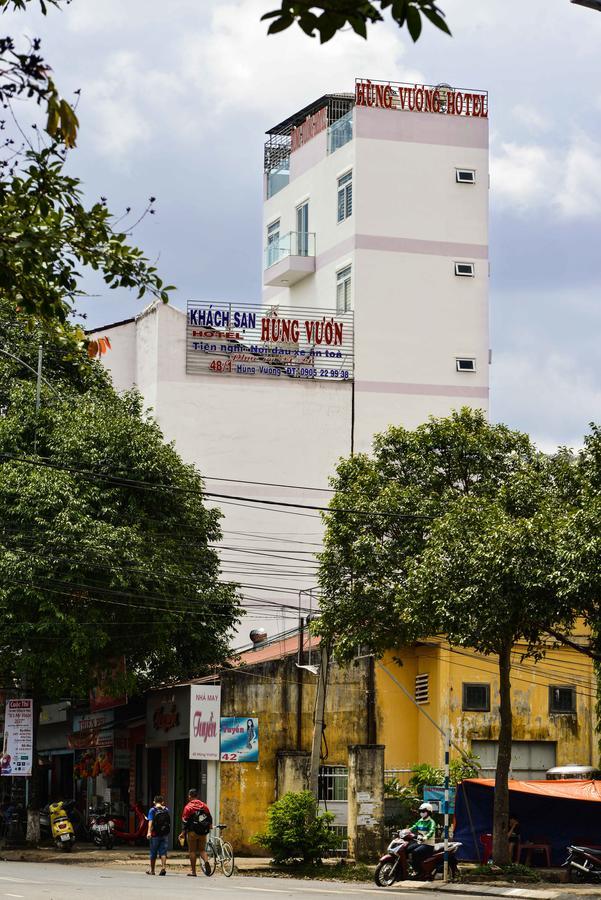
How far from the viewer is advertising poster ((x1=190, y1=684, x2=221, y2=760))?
1069 inches

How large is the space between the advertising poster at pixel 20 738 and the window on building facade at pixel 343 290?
2137cm

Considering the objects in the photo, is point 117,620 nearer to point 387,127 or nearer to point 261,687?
point 261,687

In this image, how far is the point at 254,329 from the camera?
4834 cm

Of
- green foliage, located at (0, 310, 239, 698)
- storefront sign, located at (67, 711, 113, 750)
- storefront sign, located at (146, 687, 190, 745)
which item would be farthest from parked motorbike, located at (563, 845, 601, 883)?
storefront sign, located at (67, 711, 113, 750)

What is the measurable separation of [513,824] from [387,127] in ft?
98.9

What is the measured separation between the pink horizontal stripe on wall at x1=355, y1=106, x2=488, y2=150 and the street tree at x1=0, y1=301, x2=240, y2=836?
58.5ft

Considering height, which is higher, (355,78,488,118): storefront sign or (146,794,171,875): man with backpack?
(355,78,488,118): storefront sign

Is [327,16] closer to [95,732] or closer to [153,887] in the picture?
[153,887]

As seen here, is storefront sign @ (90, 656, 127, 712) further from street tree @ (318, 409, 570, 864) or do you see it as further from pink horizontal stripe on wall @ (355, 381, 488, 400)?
pink horizontal stripe on wall @ (355, 381, 488, 400)

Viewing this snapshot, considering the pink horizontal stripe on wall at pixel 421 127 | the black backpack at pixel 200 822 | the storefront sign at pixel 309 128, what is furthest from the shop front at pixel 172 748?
the storefront sign at pixel 309 128

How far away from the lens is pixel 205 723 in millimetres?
27469

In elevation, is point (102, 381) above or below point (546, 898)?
above

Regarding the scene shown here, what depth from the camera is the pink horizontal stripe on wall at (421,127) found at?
166ft

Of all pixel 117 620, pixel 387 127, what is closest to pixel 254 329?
pixel 387 127
